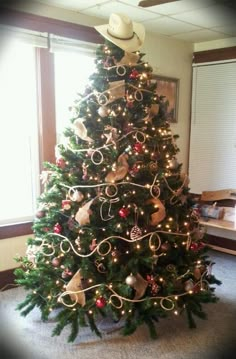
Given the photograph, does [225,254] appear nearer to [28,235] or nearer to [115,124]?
[28,235]

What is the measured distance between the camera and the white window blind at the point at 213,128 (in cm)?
364

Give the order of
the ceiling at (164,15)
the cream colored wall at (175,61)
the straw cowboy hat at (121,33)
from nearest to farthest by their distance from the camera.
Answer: the straw cowboy hat at (121,33)
the ceiling at (164,15)
the cream colored wall at (175,61)

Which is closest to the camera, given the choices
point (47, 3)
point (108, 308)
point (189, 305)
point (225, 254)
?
point (108, 308)

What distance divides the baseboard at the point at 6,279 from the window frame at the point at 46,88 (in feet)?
0.94

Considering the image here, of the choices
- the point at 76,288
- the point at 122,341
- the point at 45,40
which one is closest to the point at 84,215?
the point at 76,288

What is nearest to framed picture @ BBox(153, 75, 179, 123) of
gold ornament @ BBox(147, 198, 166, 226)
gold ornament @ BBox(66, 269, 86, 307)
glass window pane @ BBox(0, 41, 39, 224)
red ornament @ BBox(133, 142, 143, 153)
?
glass window pane @ BBox(0, 41, 39, 224)

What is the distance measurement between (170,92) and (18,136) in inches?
70.2

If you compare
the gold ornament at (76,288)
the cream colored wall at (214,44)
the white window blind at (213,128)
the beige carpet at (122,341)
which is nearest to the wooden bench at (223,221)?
the white window blind at (213,128)

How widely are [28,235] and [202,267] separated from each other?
1.46m

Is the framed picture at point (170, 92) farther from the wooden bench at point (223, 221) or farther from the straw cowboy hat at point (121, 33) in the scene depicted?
the straw cowboy hat at point (121, 33)

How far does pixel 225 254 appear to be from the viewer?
3584 millimetres

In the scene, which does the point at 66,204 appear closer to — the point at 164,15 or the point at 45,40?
the point at 45,40

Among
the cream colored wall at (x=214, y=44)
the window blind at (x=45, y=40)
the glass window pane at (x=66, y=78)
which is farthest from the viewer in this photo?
the cream colored wall at (x=214, y=44)

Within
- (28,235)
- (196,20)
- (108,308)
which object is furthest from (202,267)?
(196,20)
